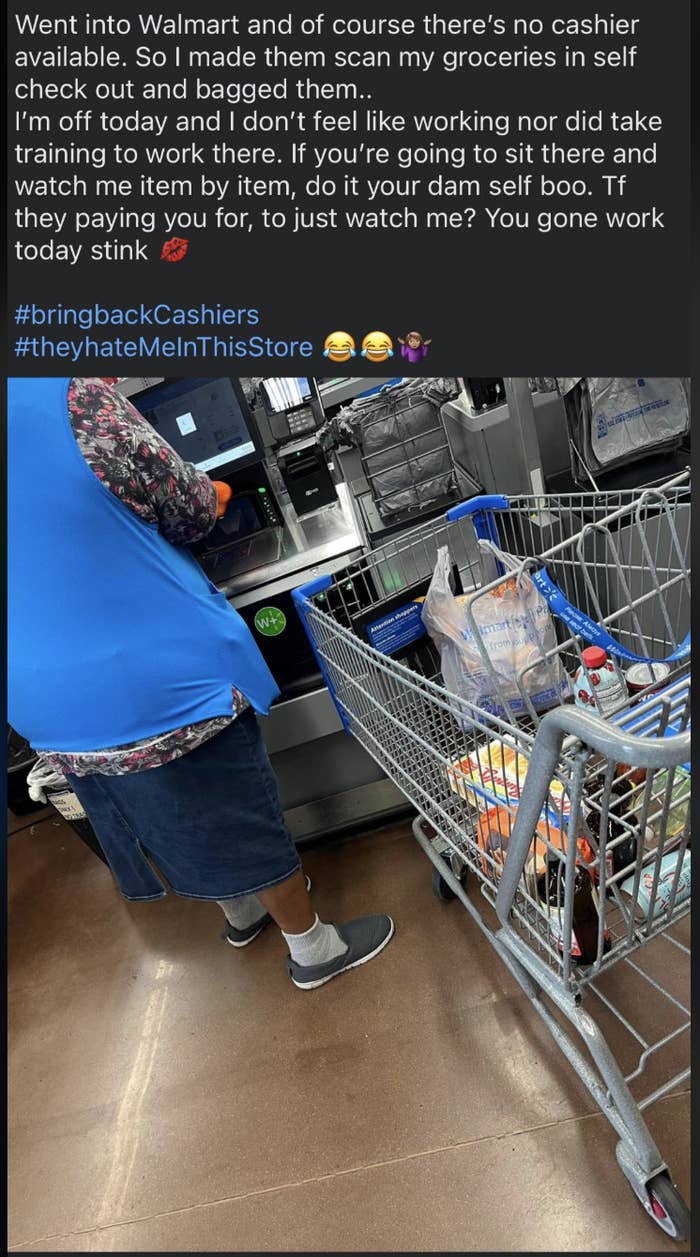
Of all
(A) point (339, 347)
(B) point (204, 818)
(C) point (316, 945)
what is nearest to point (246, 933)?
(C) point (316, 945)

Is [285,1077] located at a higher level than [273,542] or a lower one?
lower

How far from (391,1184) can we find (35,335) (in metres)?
2.02

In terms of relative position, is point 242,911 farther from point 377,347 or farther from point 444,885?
point 377,347

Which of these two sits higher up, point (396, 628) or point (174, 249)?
point (174, 249)

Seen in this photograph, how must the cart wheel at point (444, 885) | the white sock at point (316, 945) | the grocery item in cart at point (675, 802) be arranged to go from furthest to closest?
the cart wheel at point (444, 885), the white sock at point (316, 945), the grocery item in cart at point (675, 802)

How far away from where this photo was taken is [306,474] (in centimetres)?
231

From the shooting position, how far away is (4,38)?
1.06 metres

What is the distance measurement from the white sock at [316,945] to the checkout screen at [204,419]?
1.45 m

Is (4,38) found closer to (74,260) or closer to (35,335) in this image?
(74,260)

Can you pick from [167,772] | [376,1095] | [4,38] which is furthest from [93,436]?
[376,1095]

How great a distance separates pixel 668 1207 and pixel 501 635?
4.00 feet

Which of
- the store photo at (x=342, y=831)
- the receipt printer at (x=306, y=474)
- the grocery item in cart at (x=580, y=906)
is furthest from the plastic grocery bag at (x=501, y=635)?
the receipt printer at (x=306, y=474)

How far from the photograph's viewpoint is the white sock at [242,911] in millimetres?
2254

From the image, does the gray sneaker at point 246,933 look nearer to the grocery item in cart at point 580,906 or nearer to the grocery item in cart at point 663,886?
the grocery item in cart at point 580,906
